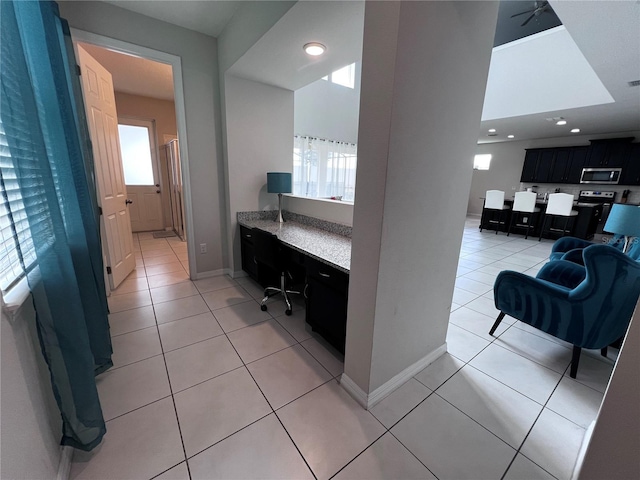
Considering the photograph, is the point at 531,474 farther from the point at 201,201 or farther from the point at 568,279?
the point at 201,201

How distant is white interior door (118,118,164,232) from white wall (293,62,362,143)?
9.87 feet

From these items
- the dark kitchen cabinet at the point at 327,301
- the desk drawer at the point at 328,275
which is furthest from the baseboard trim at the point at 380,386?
the desk drawer at the point at 328,275

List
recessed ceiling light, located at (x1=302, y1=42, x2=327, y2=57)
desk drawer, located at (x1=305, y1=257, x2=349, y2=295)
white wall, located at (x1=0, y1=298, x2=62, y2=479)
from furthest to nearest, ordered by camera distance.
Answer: recessed ceiling light, located at (x1=302, y1=42, x2=327, y2=57)
desk drawer, located at (x1=305, y1=257, x2=349, y2=295)
white wall, located at (x1=0, y1=298, x2=62, y2=479)

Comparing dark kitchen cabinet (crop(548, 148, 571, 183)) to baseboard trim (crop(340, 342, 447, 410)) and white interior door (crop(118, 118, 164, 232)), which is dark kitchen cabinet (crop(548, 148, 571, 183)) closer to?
baseboard trim (crop(340, 342, 447, 410))

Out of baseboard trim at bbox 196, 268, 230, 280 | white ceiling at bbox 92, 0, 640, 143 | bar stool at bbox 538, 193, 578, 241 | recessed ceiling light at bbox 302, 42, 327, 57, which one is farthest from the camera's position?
bar stool at bbox 538, 193, 578, 241

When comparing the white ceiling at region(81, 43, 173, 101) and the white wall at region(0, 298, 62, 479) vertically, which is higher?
the white ceiling at region(81, 43, 173, 101)

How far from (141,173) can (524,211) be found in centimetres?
851

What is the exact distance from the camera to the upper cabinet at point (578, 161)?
5961 mm

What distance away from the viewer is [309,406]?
1.48 meters

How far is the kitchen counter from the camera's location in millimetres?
1797

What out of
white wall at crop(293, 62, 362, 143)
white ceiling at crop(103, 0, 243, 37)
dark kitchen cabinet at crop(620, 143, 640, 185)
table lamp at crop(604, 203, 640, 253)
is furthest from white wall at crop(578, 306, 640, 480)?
dark kitchen cabinet at crop(620, 143, 640, 185)

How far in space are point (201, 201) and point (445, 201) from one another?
2.61m

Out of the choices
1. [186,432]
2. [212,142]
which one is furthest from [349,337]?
[212,142]

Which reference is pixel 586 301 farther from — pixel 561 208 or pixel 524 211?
pixel 524 211
